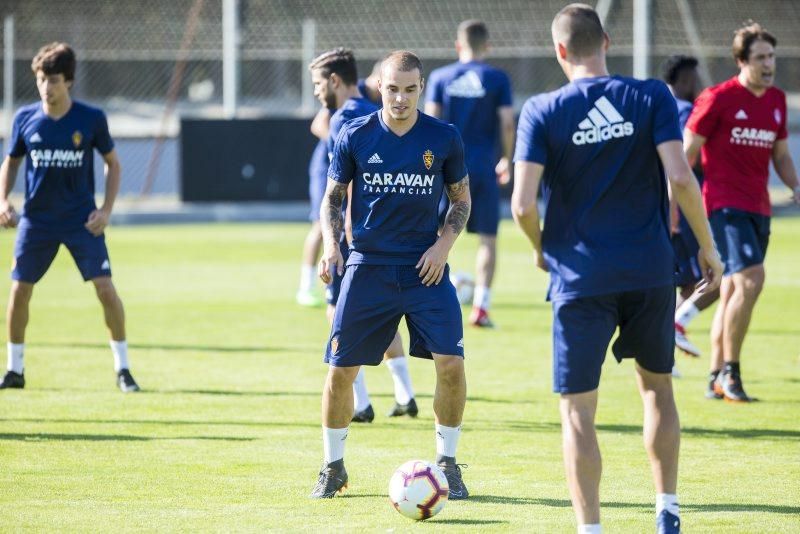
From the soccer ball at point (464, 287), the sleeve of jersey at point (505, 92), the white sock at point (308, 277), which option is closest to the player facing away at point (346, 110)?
the sleeve of jersey at point (505, 92)

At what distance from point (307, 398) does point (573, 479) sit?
4.01 meters

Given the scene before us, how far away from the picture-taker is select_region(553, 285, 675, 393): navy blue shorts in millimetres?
4844

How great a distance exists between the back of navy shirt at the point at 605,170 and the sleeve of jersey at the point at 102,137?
4589 millimetres

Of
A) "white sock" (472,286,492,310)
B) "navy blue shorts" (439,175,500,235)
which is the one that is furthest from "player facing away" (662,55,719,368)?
"navy blue shorts" (439,175,500,235)

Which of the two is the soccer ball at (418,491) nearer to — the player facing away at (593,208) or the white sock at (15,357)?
the player facing away at (593,208)

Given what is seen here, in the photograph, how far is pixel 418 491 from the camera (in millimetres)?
5508

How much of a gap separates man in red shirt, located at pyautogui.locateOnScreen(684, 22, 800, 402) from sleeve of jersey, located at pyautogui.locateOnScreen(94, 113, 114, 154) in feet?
12.8

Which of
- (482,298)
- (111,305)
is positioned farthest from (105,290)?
(482,298)

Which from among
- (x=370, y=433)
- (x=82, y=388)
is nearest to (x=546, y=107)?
(x=370, y=433)

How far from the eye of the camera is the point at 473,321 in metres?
11.9

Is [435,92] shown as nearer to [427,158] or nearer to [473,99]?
[473,99]

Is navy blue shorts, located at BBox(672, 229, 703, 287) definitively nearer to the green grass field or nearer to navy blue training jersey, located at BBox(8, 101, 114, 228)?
the green grass field

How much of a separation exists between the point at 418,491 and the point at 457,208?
1439mm

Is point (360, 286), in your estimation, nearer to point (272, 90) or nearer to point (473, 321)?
point (473, 321)
